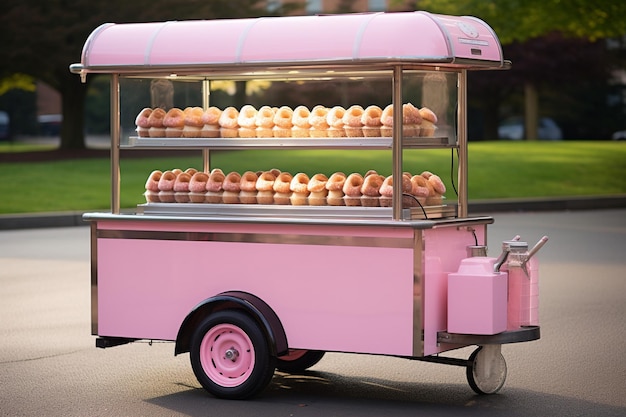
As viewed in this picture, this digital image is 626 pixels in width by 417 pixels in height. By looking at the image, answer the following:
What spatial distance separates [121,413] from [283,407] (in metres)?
0.93

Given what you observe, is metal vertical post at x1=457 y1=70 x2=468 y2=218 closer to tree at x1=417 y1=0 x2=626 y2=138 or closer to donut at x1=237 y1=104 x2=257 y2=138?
donut at x1=237 y1=104 x2=257 y2=138

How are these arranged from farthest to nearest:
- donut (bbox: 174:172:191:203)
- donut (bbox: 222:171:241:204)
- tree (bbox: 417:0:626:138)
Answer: tree (bbox: 417:0:626:138), donut (bbox: 174:172:191:203), donut (bbox: 222:171:241:204)

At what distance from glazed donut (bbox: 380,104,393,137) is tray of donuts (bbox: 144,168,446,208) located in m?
0.28

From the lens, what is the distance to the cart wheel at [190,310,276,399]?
7.60m

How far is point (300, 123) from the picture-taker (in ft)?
26.9

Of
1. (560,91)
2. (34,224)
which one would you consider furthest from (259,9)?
(560,91)

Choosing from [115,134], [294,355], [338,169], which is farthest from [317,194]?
[338,169]

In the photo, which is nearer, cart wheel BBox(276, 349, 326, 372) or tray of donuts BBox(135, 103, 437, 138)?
tray of donuts BBox(135, 103, 437, 138)

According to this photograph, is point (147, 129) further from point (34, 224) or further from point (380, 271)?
point (34, 224)

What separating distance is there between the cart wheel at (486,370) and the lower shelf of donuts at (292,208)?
88cm

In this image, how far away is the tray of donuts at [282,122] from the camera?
788 centimetres

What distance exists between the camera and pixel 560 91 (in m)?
59.1

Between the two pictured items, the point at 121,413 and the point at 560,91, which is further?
the point at 560,91

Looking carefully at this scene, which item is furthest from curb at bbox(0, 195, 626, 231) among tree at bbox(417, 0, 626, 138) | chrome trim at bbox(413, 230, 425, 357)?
chrome trim at bbox(413, 230, 425, 357)
